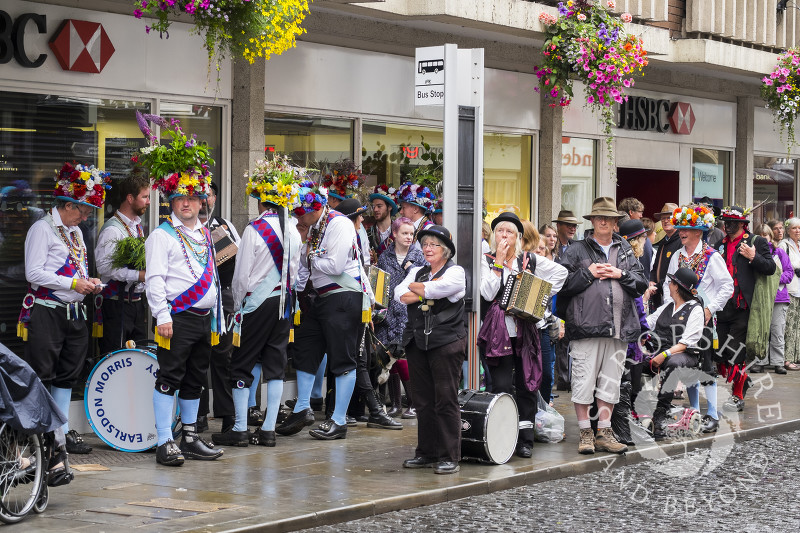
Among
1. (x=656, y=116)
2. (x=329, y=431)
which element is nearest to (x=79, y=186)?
(x=329, y=431)

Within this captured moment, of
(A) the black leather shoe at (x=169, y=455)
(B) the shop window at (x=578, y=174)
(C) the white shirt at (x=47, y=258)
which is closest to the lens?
Result: (A) the black leather shoe at (x=169, y=455)

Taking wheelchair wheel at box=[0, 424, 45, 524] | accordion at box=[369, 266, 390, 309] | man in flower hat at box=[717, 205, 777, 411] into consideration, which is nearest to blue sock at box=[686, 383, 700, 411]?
man in flower hat at box=[717, 205, 777, 411]

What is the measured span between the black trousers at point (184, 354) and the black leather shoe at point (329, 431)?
145 cm

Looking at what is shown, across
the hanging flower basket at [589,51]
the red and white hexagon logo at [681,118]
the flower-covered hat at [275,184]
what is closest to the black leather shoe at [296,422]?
the flower-covered hat at [275,184]

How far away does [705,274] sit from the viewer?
Answer: 39.7 feet

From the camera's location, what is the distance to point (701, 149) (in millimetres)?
20250

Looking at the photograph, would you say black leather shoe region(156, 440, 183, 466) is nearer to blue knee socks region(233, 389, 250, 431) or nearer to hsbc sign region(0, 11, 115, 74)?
blue knee socks region(233, 389, 250, 431)

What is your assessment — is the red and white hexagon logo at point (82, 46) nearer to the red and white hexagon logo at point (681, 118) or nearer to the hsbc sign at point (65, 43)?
the hsbc sign at point (65, 43)

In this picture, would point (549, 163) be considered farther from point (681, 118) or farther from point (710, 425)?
point (710, 425)

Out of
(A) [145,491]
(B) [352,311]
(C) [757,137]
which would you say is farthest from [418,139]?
(C) [757,137]

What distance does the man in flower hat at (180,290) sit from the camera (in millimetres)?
9359

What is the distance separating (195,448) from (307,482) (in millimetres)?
1308

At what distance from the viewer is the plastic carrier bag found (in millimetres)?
10797

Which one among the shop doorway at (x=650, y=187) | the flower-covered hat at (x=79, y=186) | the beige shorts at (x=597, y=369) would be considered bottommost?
the beige shorts at (x=597, y=369)
